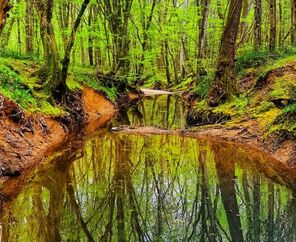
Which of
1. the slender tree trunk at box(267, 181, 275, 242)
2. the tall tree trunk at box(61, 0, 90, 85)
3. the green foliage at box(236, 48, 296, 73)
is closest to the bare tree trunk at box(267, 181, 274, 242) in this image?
the slender tree trunk at box(267, 181, 275, 242)

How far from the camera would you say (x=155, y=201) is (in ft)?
24.3

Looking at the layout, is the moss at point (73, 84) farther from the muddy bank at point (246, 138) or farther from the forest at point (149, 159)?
the muddy bank at point (246, 138)

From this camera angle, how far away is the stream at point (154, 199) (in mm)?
5898

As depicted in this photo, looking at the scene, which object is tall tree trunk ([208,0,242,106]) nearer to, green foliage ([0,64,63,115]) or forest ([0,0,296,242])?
forest ([0,0,296,242])

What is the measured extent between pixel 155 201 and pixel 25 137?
5356 mm

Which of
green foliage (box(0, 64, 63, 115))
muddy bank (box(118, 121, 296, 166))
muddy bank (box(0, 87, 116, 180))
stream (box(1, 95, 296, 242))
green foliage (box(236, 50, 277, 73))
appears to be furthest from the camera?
green foliage (box(236, 50, 277, 73))

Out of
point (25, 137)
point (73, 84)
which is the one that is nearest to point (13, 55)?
point (73, 84)

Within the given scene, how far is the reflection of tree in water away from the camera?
5898mm

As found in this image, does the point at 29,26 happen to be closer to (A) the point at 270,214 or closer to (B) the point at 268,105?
(B) the point at 268,105

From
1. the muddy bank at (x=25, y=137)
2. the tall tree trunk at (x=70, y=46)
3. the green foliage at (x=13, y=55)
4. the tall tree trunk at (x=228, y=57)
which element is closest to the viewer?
the muddy bank at (x=25, y=137)

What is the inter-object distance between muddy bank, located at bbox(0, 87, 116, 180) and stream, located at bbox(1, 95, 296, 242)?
0.48 meters

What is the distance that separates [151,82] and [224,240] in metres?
47.5

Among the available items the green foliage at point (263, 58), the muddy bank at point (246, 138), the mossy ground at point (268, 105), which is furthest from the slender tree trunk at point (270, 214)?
the green foliage at point (263, 58)

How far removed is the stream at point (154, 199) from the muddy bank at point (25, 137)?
0.48 m
